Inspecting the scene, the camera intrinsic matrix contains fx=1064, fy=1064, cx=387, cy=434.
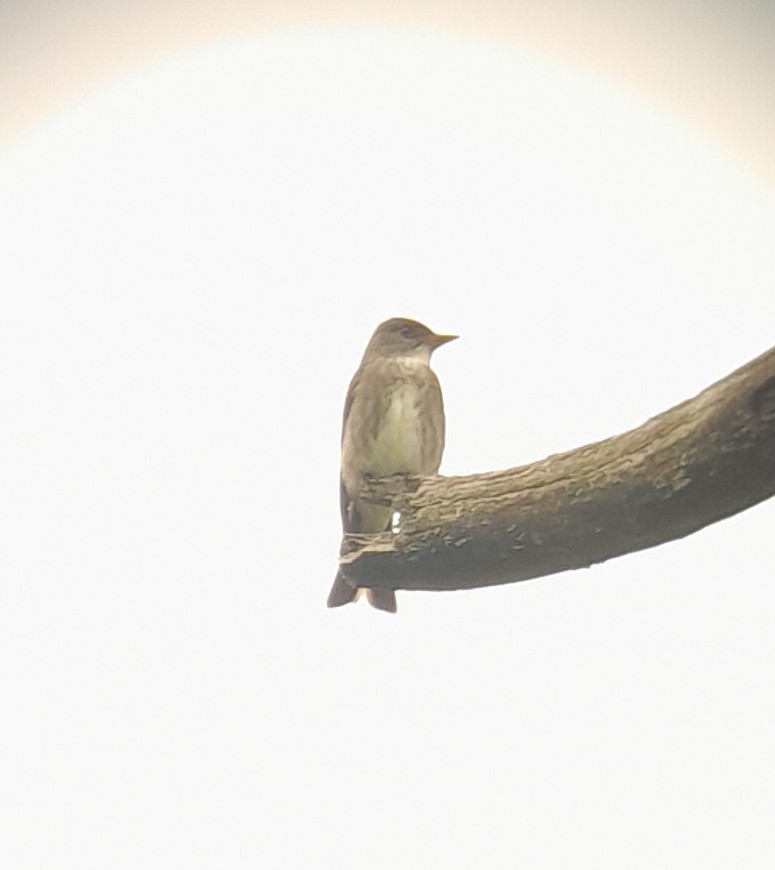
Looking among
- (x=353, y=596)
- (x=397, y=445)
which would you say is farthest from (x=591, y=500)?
(x=353, y=596)

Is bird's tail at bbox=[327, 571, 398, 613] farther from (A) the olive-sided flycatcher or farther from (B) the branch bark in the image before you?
(B) the branch bark

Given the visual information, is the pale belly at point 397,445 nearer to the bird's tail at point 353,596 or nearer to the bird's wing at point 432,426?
the bird's wing at point 432,426

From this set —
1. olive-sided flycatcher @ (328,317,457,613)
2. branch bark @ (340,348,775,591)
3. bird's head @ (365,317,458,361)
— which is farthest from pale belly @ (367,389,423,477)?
branch bark @ (340,348,775,591)

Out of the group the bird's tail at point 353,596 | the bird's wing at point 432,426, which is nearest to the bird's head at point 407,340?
the bird's wing at point 432,426

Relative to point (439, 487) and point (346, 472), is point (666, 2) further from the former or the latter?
point (439, 487)

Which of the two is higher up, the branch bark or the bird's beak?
the bird's beak

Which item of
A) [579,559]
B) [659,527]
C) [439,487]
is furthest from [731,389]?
[439,487]
